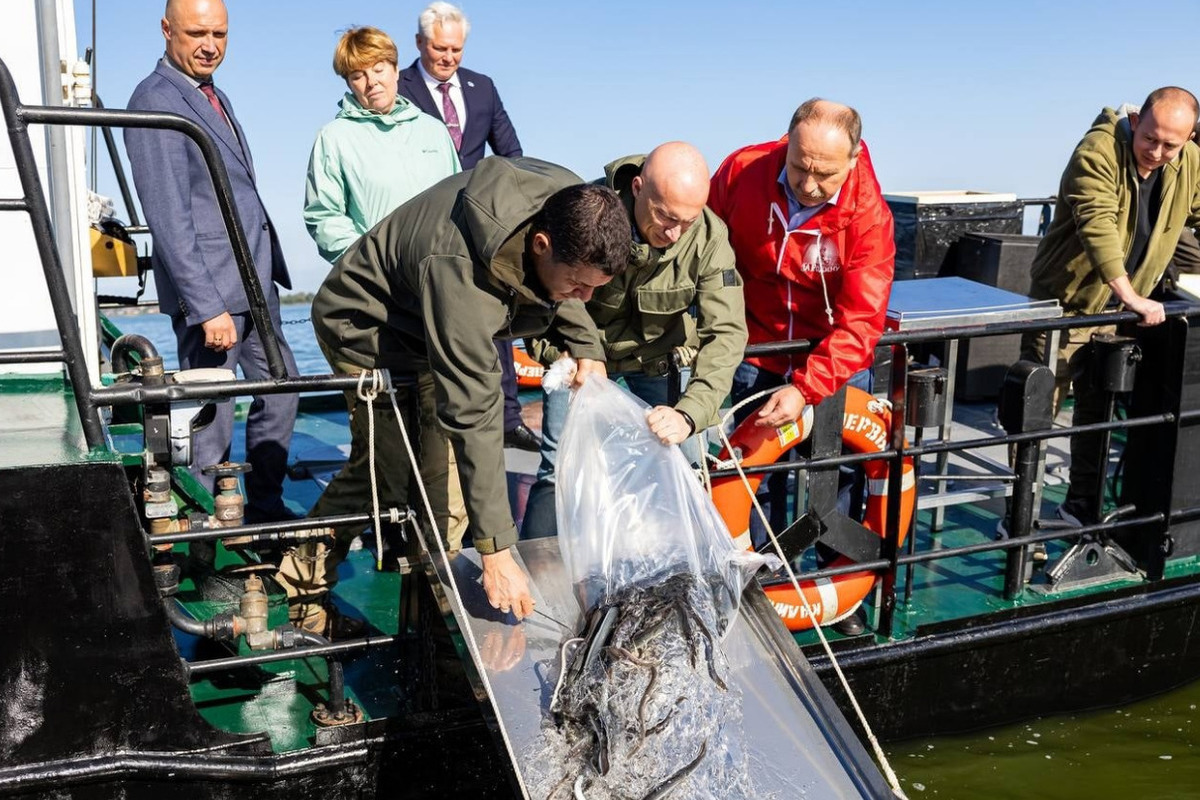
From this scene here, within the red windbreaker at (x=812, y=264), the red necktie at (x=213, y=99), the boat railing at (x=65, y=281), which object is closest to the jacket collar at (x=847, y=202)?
the red windbreaker at (x=812, y=264)

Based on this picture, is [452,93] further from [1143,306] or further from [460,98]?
[1143,306]

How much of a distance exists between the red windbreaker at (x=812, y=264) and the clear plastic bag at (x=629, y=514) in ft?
2.73

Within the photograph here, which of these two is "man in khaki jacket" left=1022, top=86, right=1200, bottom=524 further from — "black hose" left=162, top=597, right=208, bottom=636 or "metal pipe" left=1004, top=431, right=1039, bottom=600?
"black hose" left=162, top=597, right=208, bottom=636

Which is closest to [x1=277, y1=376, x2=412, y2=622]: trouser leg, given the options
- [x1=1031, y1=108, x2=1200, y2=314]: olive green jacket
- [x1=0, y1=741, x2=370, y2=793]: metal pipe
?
[x1=0, y1=741, x2=370, y2=793]: metal pipe

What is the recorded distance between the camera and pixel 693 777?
3029 millimetres

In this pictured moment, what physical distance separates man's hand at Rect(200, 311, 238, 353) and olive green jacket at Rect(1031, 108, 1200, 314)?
12.5 ft

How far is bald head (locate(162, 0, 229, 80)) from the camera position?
4.53 metres

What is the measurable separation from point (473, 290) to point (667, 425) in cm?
78

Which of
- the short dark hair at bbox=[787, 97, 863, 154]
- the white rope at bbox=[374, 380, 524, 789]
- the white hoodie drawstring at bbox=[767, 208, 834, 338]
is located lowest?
the white rope at bbox=[374, 380, 524, 789]

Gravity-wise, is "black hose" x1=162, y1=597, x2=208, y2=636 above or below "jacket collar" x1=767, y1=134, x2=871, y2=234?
below

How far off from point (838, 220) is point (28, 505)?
9.24 ft

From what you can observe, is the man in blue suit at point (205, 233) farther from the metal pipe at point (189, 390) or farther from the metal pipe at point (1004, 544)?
the metal pipe at point (1004, 544)

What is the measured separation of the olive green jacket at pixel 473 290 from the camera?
10.3 feet

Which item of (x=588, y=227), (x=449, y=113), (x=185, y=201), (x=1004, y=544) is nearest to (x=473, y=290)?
(x=588, y=227)
